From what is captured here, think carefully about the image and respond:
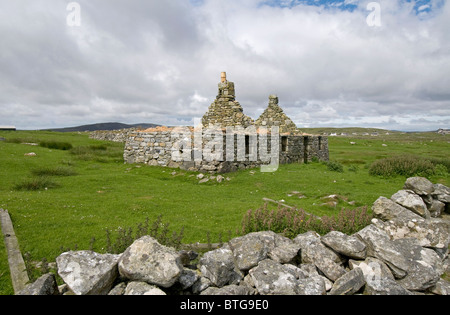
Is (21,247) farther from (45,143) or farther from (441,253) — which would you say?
(45,143)

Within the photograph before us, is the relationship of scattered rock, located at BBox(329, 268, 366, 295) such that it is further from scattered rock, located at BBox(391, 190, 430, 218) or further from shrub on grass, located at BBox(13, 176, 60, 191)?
shrub on grass, located at BBox(13, 176, 60, 191)

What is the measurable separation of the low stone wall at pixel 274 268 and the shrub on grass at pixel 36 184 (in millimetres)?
10953

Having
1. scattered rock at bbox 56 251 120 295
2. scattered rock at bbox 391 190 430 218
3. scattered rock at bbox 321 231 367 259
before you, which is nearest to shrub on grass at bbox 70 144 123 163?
scattered rock at bbox 56 251 120 295

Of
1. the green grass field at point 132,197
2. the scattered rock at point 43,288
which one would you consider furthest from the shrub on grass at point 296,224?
the scattered rock at point 43,288

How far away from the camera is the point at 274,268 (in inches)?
180

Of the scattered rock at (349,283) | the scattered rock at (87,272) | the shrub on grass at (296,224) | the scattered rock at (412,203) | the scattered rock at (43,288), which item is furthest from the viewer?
the scattered rock at (412,203)

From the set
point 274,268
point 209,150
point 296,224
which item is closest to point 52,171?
point 209,150

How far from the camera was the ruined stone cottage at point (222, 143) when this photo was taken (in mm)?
18248

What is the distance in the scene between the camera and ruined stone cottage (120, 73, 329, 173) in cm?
1825

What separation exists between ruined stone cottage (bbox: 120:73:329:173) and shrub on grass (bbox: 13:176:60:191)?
319 inches

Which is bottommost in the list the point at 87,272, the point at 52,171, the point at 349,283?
the point at 349,283

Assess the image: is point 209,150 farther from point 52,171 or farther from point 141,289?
point 141,289

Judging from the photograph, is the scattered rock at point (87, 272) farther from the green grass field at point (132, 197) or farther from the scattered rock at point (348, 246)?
the scattered rock at point (348, 246)

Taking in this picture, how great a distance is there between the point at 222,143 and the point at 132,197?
7.85m
